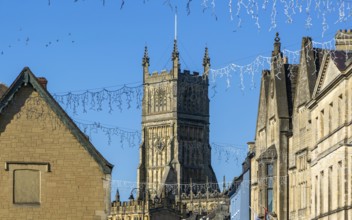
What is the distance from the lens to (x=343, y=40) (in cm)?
6041

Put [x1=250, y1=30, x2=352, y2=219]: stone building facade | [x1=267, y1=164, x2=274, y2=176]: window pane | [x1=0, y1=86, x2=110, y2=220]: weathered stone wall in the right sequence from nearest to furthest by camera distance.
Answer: [x1=0, y1=86, x2=110, y2=220]: weathered stone wall
[x1=250, y1=30, x2=352, y2=219]: stone building facade
[x1=267, y1=164, x2=274, y2=176]: window pane

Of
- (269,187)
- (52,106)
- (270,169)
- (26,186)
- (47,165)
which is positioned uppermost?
(52,106)

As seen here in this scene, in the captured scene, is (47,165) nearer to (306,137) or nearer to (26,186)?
(26,186)

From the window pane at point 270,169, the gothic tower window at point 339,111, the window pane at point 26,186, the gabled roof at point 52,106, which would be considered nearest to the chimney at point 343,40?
the gothic tower window at point 339,111

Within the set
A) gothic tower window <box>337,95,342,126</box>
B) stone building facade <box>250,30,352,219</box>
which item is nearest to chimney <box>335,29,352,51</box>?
stone building facade <box>250,30,352,219</box>

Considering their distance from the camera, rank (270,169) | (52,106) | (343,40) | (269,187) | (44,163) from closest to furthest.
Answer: (44,163) < (52,106) < (343,40) < (270,169) < (269,187)

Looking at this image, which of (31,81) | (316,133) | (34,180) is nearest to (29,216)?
(34,180)

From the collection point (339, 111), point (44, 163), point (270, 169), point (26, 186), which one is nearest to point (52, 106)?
point (44, 163)

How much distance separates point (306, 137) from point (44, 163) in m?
18.8

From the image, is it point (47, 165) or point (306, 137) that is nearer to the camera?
point (47, 165)

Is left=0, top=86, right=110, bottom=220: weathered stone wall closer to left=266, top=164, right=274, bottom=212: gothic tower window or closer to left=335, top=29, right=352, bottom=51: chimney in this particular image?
left=335, top=29, right=352, bottom=51: chimney

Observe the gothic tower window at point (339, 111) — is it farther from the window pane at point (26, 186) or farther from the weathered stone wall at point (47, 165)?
the window pane at point (26, 186)

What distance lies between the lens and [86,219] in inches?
1815

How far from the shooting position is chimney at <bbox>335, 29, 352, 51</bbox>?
60344 millimetres
